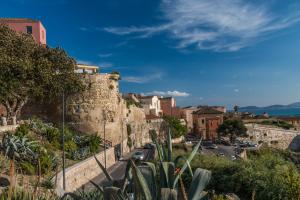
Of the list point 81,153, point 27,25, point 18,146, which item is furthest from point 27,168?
point 27,25

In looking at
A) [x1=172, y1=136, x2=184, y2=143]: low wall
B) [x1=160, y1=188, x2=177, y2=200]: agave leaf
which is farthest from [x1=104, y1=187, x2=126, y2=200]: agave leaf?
[x1=172, y1=136, x2=184, y2=143]: low wall

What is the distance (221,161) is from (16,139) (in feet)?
31.6

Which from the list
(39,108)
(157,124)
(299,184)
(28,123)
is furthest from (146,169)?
(157,124)

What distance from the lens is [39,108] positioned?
3531 cm

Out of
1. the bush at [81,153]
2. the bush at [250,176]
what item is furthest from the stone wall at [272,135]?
the bush at [250,176]

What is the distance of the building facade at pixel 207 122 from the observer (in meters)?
71.0

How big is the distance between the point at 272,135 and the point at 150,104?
23685 millimetres

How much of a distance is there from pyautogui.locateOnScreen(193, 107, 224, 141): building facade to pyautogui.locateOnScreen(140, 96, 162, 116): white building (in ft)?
27.0

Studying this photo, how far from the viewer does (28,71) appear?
26.0 meters

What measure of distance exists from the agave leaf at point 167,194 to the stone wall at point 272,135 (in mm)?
61996

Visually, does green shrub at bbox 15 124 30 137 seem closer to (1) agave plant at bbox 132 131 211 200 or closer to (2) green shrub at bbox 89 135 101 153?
(2) green shrub at bbox 89 135 101 153

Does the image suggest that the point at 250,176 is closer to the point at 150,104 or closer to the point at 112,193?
the point at 112,193

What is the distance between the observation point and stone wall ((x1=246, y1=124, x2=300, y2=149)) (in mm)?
63812

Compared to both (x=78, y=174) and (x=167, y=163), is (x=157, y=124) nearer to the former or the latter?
(x=78, y=174)
